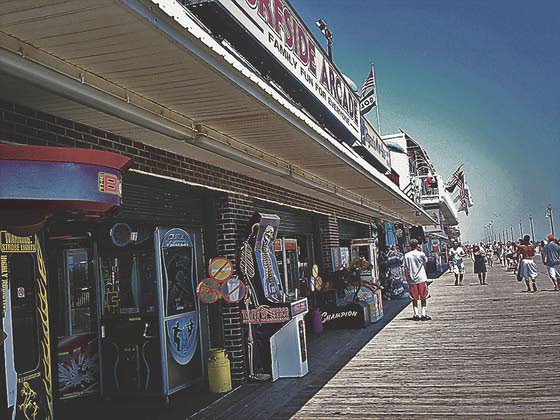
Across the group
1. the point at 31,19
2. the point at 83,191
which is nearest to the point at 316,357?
the point at 83,191

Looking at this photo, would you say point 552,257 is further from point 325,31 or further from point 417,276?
point 325,31

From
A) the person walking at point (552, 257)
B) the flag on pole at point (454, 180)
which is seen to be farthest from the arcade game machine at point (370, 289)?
the flag on pole at point (454, 180)

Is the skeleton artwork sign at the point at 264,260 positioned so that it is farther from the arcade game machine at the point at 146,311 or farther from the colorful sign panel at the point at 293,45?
the colorful sign panel at the point at 293,45

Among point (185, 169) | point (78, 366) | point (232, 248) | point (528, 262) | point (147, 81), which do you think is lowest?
point (78, 366)

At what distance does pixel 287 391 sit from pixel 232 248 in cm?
193

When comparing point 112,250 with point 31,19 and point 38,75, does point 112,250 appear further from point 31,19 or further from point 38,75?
point 31,19

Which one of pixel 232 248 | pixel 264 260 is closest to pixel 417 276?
pixel 264 260

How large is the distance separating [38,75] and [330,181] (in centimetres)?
729

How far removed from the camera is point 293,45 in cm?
825

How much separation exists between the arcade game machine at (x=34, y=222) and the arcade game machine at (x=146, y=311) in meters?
2.34

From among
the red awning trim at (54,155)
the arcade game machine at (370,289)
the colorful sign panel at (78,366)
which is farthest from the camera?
the arcade game machine at (370,289)

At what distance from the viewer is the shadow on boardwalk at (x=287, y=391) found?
5.94 metres

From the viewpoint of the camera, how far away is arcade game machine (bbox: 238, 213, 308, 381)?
24.1ft

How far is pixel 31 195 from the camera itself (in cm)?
320
